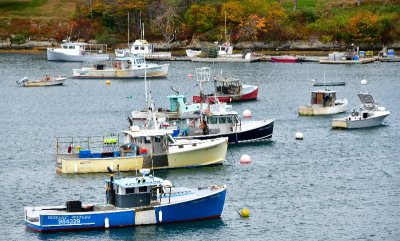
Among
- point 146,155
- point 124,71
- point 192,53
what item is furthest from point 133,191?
point 192,53

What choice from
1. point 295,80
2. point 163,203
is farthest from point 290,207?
point 295,80

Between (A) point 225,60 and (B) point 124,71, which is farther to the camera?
(A) point 225,60

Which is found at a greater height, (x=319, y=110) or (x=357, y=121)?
(x=357, y=121)

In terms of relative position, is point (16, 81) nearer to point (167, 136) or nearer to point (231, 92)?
point (231, 92)

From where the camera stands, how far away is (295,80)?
5022 inches

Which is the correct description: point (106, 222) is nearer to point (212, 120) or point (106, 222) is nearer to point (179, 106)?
point (212, 120)

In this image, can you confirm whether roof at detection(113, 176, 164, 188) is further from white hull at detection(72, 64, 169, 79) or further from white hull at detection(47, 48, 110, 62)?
white hull at detection(47, 48, 110, 62)

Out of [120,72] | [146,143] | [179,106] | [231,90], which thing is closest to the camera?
[146,143]

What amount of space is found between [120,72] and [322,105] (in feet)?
140

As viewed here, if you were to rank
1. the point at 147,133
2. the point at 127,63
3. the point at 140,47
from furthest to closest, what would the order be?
the point at 140,47 < the point at 127,63 < the point at 147,133

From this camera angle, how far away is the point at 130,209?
51.8m

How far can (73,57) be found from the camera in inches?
6216

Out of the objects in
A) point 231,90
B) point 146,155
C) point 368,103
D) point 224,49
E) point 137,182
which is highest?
point 137,182

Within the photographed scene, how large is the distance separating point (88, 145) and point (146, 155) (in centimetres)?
588
